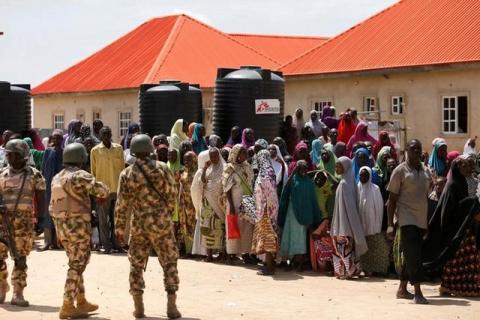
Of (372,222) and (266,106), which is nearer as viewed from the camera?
(372,222)

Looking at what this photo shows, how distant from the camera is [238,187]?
46.9 feet

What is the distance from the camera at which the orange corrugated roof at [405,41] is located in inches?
1201

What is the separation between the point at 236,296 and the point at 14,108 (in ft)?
31.3

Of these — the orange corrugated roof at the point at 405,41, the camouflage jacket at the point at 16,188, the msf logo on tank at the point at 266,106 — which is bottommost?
the camouflage jacket at the point at 16,188

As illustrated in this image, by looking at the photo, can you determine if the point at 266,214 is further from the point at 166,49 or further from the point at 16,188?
the point at 166,49

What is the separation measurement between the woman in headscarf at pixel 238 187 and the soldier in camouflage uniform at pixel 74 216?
12.6ft

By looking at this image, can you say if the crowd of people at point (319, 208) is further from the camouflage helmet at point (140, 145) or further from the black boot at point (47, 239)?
the camouflage helmet at point (140, 145)

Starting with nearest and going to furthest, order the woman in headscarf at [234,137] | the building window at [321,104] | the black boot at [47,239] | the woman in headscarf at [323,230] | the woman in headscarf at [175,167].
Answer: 1. the woman in headscarf at [323,230]
2. the woman in headscarf at [175,167]
3. the black boot at [47,239]
4. the woman in headscarf at [234,137]
5. the building window at [321,104]

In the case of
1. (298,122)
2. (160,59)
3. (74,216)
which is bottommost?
(74,216)

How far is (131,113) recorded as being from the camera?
139 feet

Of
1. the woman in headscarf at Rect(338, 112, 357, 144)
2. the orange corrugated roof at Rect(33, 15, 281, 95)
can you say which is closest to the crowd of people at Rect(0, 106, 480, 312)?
the woman in headscarf at Rect(338, 112, 357, 144)

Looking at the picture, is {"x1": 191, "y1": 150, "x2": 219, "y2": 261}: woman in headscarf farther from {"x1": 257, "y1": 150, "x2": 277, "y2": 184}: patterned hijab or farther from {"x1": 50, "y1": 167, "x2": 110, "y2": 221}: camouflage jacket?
{"x1": 50, "y1": 167, "x2": 110, "y2": 221}: camouflage jacket

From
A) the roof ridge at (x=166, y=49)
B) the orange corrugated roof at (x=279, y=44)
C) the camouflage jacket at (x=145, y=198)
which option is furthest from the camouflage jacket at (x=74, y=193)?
the orange corrugated roof at (x=279, y=44)

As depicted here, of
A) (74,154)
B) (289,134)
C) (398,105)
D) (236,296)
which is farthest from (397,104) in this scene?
(74,154)
